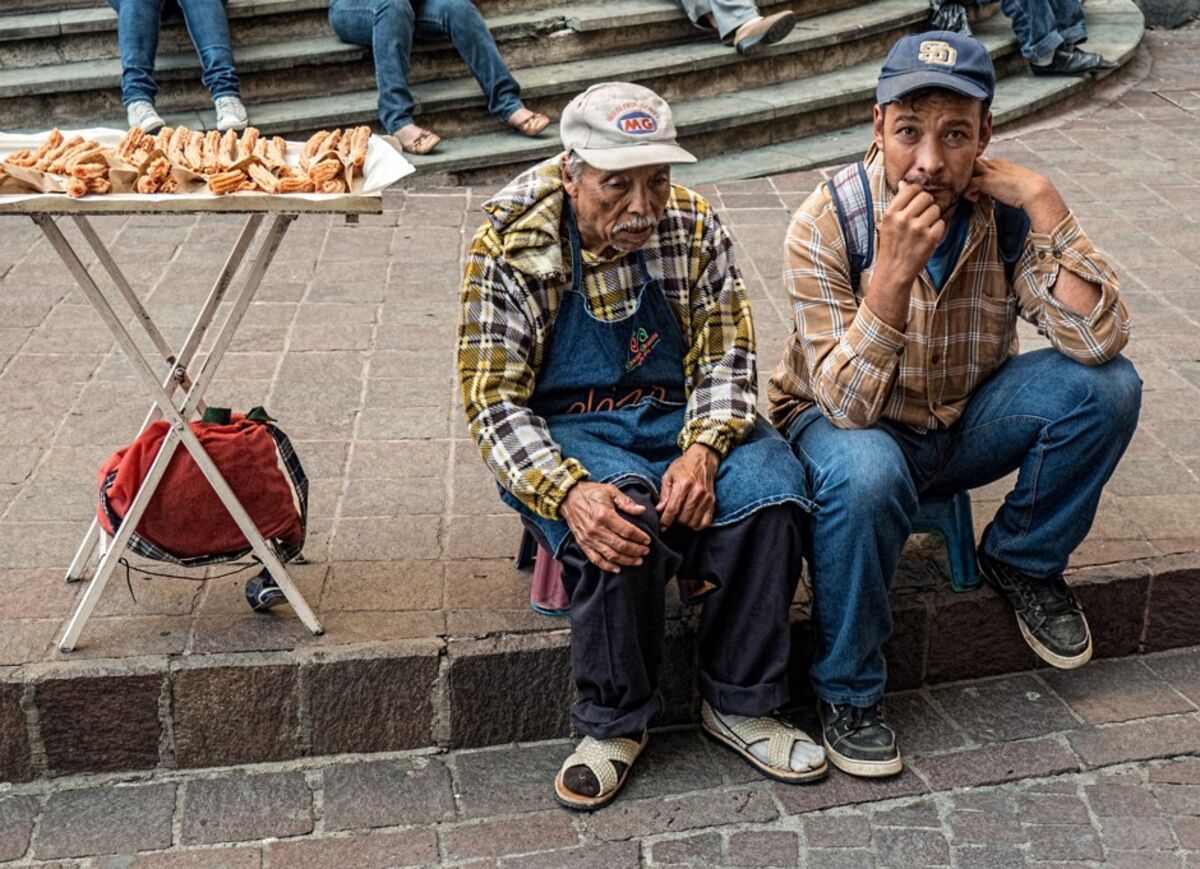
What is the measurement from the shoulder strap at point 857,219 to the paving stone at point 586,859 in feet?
4.25

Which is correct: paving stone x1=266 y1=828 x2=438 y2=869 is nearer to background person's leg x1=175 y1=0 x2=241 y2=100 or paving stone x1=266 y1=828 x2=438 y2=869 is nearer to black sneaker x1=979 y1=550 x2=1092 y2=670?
black sneaker x1=979 y1=550 x2=1092 y2=670

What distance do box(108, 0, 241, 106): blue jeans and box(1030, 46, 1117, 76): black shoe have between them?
4460 mm

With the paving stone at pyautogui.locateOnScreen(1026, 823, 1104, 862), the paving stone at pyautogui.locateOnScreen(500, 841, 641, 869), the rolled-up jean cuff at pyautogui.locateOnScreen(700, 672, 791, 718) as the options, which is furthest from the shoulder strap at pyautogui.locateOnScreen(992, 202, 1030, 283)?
the paving stone at pyautogui.locateOnScreen(500, 841, 641, 869)

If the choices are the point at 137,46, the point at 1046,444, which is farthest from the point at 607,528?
the point at 137,46

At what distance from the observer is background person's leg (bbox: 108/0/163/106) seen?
6797 mm

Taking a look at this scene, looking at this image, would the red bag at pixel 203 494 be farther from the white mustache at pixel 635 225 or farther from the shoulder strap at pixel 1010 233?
the shoulder strap at pixel 1010 233

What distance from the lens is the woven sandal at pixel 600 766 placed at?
127 inches

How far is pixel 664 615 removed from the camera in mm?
3248

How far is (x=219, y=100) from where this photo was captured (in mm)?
6898

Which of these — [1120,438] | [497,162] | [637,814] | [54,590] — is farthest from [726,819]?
[497,162]

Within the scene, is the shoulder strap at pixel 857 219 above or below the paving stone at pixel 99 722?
A: above

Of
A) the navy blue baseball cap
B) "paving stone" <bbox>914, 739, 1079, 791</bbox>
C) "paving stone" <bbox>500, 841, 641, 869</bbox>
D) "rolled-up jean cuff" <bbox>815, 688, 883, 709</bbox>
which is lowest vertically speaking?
"paving stone" <bbox>914, 739, 1079, 791</bbox>

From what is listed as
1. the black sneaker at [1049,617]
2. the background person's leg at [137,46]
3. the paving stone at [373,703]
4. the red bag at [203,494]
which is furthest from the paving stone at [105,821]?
the background person's leg at [137,46]

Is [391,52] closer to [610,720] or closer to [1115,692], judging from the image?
[610,720]
